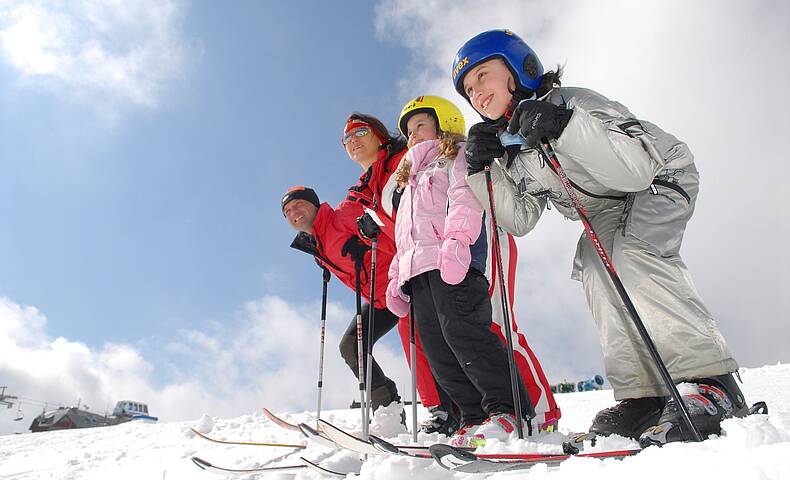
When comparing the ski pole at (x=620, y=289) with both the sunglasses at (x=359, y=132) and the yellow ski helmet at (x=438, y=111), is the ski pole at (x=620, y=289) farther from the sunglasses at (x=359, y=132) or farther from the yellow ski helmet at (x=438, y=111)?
the sunglasses at (x=359, y=132)

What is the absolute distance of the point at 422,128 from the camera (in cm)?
408

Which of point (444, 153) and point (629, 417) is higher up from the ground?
point (444, 153)

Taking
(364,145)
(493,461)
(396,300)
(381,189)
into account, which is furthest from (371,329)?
(493,461)

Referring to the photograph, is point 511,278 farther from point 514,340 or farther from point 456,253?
point 456,253

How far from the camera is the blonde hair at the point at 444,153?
3.42m

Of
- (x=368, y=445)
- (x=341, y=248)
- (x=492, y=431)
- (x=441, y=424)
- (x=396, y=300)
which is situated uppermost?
(x=341, y=248)

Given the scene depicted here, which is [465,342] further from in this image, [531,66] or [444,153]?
[531,66]

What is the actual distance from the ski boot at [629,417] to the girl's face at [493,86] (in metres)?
1.71

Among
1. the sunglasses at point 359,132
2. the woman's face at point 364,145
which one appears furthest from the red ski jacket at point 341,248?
the sunglasses at point 359,132

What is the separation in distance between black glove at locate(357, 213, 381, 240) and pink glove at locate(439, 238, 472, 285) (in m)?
1.48

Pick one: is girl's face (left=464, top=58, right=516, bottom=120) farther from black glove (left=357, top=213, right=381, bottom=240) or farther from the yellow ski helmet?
black glove (left=357, top=213, right=381, bottom=240)

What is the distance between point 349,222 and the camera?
4973 mm

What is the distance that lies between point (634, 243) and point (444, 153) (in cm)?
158

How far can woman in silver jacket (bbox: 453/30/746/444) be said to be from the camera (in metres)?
1.91
